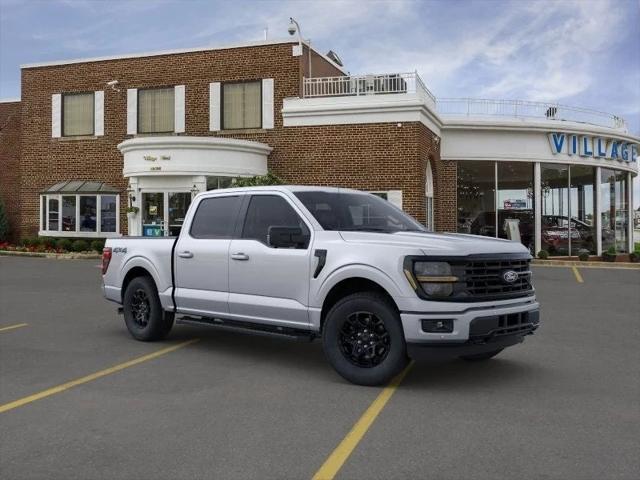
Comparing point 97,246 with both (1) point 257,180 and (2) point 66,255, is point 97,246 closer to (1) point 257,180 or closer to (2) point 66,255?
(2) point 66,255

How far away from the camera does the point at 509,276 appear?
598 centimetres

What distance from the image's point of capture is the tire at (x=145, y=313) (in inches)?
317

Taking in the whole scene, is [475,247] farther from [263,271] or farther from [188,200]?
[188,200]

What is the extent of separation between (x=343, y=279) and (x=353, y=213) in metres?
1.17

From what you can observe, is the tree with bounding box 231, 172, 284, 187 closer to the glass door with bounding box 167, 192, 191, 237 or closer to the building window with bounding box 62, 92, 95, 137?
the glass door with bounding box 167, 192, 191, 237

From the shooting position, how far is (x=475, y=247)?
578 centimetres

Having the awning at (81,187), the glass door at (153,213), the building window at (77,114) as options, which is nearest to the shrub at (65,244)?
the awning at (81,187)

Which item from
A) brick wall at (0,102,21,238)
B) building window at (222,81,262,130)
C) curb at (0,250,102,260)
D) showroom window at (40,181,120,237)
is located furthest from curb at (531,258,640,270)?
brick wall at (0,102,21,238)

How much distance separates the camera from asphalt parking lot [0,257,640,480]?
13.3 feet

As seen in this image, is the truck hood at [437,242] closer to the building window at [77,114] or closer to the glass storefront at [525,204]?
the glass storefront at [525,204]

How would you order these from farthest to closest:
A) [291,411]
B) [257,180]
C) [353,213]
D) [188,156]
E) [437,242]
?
[188,156]
[257,180]
[353,213]
[437,242]
[291,411]

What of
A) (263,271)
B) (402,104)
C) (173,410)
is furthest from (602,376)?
(402,104)

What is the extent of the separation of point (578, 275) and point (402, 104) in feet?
25.1

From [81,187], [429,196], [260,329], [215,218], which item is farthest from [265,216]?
[81,187]
